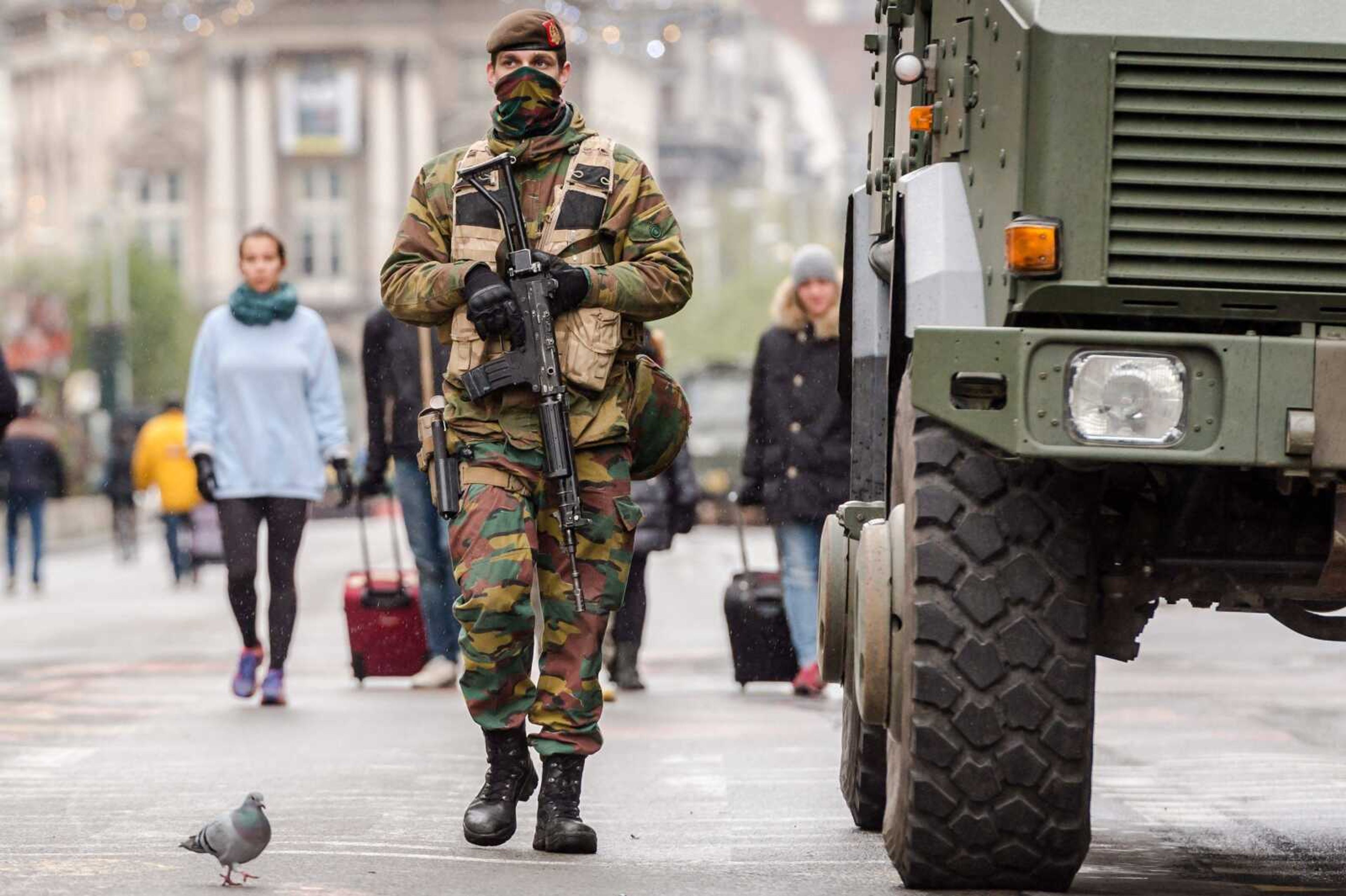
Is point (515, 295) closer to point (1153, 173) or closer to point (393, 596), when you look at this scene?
point (1153, 173)

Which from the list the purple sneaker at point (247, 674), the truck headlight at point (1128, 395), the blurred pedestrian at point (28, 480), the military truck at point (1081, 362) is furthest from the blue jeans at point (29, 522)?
the truck headlight at point (1128, 395)

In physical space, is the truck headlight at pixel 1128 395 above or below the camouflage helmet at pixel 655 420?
above

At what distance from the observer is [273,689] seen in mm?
12188

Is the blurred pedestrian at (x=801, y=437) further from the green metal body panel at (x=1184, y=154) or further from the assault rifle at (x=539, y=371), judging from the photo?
the green metal body panel at (x=1184, y=154)

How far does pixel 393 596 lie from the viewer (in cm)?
1283

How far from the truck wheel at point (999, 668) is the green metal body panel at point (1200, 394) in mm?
299

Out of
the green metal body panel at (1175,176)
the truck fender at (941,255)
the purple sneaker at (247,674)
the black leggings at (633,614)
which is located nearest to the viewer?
the green metal body panel at (1175,176)

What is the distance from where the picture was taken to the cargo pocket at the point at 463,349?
730cm

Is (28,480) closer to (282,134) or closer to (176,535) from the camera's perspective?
(176,535)

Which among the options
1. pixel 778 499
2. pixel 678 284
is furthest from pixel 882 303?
pixel 778 499

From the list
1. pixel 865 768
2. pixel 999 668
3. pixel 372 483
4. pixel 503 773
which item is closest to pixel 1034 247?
pixel 999 668

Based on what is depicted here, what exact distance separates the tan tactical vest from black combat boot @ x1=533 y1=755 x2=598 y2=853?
903 millimetres

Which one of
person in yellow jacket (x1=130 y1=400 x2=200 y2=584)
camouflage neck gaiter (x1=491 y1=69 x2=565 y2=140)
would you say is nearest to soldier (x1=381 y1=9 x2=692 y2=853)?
camouflage neck gaiter (x1=491 y1=69 x2=565 y2=140)

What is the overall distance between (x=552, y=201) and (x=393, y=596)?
5.63m
